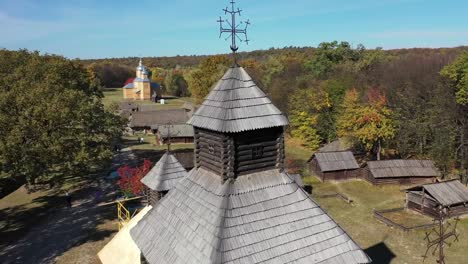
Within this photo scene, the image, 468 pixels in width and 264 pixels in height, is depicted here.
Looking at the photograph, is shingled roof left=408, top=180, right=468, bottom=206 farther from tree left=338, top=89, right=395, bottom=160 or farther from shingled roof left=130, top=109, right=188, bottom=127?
shingled roof left=130, top=109, right=188, bottom=127

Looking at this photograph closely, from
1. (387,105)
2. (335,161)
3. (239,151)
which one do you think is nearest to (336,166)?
(335,161)

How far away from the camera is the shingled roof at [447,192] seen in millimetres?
26547

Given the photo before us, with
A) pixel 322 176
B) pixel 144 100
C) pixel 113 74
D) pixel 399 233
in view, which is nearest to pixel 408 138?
pixel 322 176

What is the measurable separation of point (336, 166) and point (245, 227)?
27802 mm

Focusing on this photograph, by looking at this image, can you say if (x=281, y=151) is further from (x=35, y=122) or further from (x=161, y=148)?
(x=161, y=148)

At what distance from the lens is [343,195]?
32.4 metres

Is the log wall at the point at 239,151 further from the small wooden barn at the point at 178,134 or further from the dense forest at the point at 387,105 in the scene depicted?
the small wooden barn at the point at 178,134

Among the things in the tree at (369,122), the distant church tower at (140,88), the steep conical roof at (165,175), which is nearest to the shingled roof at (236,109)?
the steep conical roof at (165,175)

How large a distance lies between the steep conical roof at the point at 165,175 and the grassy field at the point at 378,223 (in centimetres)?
1262

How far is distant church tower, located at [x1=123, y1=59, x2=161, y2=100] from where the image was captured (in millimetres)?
107500

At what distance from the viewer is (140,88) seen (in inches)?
4274


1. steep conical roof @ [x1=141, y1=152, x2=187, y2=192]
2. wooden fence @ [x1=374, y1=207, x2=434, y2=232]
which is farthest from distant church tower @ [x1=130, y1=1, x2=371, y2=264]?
wooden fence @ [x1=374, y1=207, x2=434, y2=232]

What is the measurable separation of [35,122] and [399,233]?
26110mm

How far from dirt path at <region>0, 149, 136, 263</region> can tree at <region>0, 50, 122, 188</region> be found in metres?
3.64
